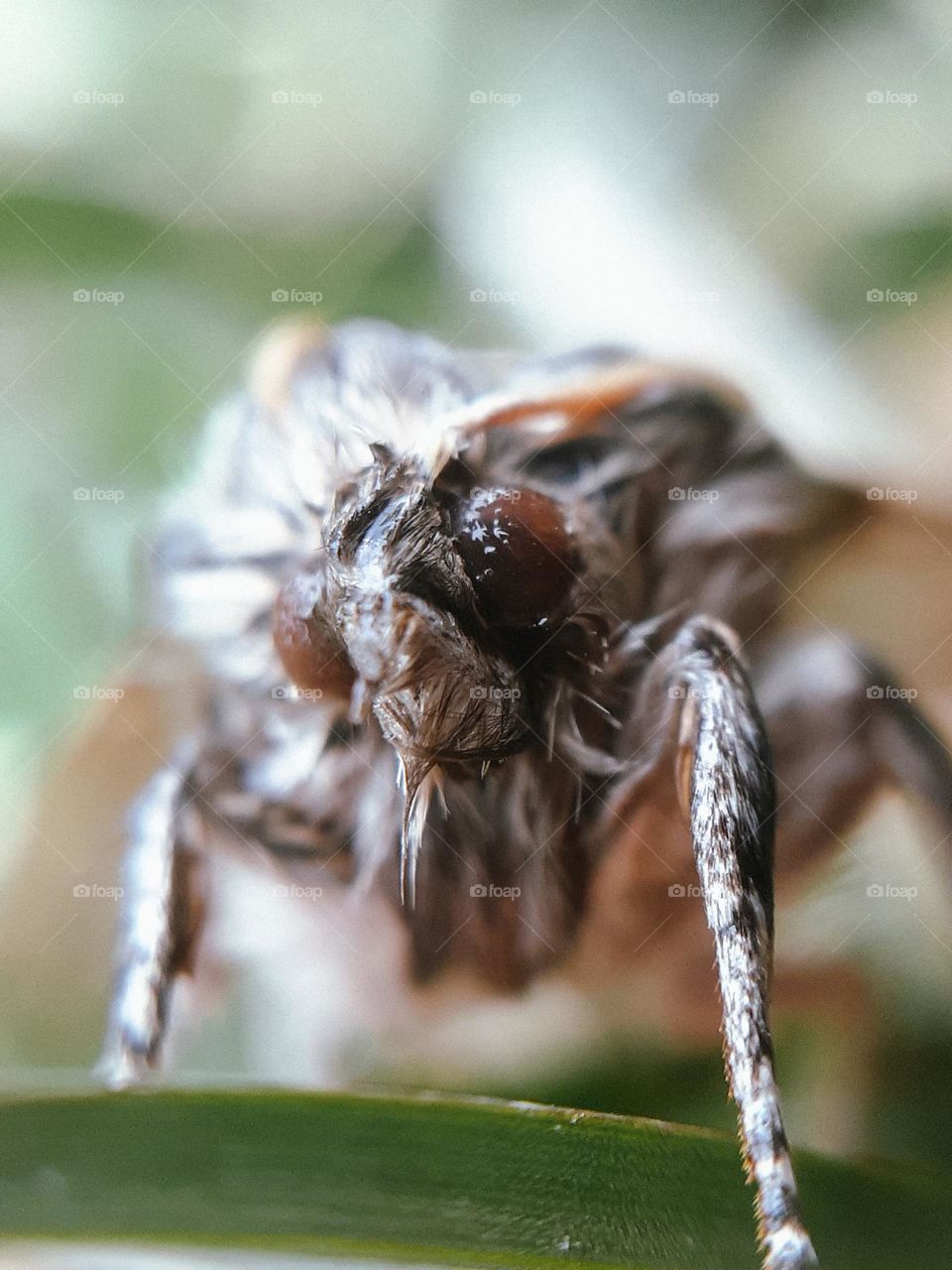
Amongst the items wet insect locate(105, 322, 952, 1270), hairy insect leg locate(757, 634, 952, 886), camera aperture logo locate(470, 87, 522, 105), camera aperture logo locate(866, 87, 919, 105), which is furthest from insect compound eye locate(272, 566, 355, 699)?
camera aperture logo locate(866, 87, 919, 105)

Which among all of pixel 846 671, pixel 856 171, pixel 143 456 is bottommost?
pixel 846 671

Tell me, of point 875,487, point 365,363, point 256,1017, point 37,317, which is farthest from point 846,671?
point 37,317

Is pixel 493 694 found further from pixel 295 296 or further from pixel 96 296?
pixel 96 296

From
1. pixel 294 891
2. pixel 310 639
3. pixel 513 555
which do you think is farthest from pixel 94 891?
pixel 513 555

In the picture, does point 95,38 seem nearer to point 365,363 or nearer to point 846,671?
point 365,363

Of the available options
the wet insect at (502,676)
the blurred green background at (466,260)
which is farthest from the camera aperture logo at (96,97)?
the wet insect at (502,676)

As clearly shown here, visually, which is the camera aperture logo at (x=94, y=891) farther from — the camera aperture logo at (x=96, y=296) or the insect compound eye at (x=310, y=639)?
the camera aperture logo at (x=96, y=296)
